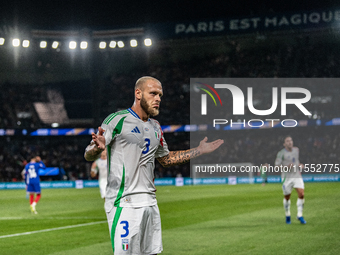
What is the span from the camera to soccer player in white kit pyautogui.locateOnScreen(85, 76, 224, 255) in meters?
4.35

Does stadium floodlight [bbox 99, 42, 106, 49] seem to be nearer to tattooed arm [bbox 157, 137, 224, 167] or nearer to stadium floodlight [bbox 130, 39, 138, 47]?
stadium floodlight [bbox 130, 39, 138, 47]

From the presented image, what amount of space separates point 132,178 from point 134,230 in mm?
455

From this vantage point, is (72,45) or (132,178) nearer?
(132,178)

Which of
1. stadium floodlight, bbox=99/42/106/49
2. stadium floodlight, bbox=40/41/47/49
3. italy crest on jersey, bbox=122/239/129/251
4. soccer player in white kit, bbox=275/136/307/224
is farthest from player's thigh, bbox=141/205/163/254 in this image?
stadium floodlight, bbox=40/41/47/49

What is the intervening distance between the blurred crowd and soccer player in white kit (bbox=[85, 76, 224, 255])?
37.0 metres

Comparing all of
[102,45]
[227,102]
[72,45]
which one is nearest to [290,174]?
[102,45]

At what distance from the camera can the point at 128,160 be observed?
4.39 metres

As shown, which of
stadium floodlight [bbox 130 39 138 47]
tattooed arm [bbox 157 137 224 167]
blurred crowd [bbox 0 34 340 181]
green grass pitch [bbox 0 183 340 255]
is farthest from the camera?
blurred crowd [bbox 0 34 340 181]

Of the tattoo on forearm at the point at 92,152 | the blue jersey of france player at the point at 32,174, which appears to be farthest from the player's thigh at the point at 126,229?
the blue jersey of france player at the point at 32,174

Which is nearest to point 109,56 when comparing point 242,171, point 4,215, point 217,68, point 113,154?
point 217,68

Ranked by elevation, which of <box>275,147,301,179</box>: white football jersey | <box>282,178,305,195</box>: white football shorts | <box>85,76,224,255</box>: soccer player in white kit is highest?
<box>85,76,224,255</box>: soccer player in white kit

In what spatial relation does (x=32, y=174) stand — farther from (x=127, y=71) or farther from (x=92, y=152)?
(x=127, y=71)

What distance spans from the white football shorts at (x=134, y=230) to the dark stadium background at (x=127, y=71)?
3562 centimetres

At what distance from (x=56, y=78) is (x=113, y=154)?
4469cm
